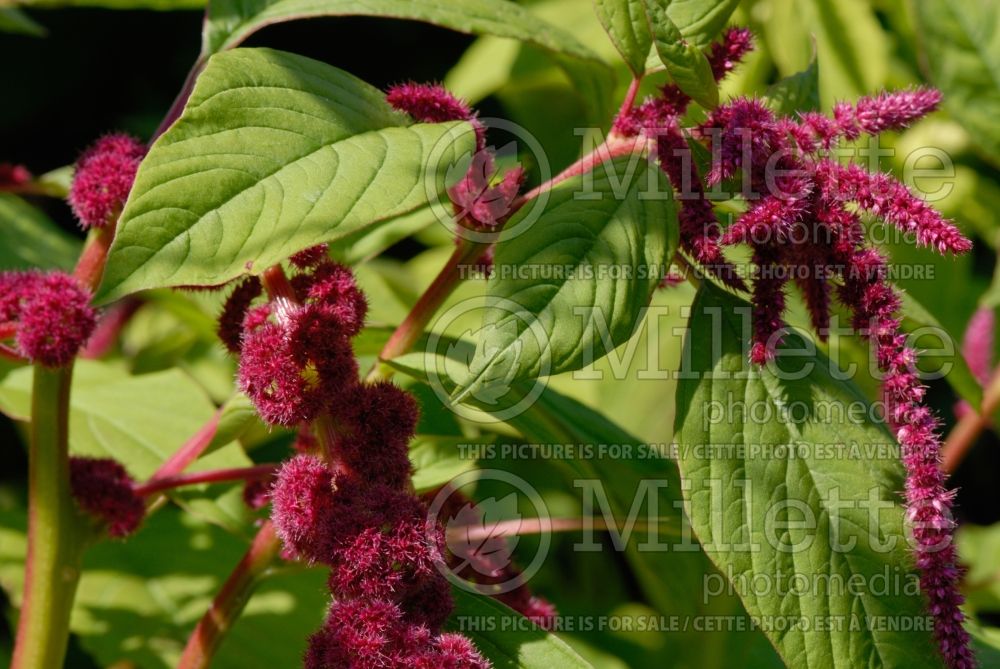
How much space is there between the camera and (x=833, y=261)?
3.33 feet

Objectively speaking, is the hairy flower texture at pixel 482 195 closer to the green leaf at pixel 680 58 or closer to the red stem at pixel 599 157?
the red stem at pixel 599 157

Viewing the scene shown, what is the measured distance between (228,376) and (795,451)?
1.67m

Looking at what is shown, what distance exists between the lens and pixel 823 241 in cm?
102

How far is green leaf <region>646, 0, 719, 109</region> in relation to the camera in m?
0.96

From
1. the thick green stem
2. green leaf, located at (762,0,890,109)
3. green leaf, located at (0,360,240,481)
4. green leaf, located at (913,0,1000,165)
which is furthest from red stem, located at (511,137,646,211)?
green leaf, located at (762,0,890,109)

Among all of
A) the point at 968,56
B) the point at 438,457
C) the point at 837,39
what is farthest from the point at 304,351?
the point at 837,39

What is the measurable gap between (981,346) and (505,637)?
1448 millimetres

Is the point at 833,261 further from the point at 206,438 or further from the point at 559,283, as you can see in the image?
the point at 206,438

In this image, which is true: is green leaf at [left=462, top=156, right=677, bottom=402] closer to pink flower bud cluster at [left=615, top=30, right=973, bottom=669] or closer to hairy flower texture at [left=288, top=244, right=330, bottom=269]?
pink flower bud cluster at [left=615, top=30, right=973, bottom=669]

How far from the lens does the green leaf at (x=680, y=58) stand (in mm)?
963

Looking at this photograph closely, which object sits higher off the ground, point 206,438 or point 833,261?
point 833,261

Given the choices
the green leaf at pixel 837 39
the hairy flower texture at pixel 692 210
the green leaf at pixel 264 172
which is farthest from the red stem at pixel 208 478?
the green leaf at pixel 837 39

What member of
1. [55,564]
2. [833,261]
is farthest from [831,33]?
[55,564]

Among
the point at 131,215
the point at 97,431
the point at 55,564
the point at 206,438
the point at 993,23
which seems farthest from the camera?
the point at 993,23
